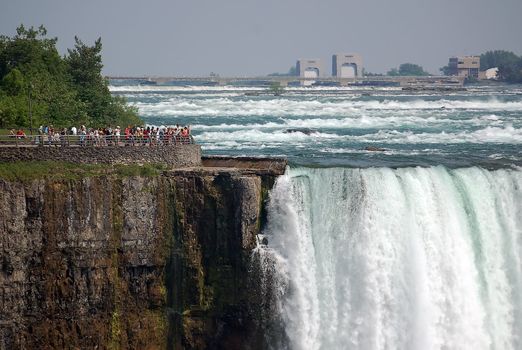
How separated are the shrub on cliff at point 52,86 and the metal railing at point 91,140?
32.0ft

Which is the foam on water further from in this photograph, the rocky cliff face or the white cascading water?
the rocky cliff face

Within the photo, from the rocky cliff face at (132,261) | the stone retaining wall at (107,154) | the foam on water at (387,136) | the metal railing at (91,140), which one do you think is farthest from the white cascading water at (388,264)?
the foam on water at (387,136)

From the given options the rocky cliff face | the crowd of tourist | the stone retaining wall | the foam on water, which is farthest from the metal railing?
the foam on water

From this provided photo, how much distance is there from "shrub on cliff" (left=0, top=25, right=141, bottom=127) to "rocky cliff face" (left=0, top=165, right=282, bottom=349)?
15383 mm

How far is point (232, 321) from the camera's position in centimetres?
4934

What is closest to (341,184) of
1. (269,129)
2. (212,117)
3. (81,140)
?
(81,140)

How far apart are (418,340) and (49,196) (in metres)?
17.0

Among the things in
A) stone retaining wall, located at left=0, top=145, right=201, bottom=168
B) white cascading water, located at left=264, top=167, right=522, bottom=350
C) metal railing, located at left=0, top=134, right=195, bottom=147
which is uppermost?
metal railing, located at left=0, top=134, right=195, bottom=147

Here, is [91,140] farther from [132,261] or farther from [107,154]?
[132,261]

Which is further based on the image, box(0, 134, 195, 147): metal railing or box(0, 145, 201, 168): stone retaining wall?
box(0, 134, 195, 147): metal railing

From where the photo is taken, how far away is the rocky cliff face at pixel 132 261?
152ft

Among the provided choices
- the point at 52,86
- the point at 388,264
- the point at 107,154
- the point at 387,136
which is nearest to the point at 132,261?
the point at 107,154

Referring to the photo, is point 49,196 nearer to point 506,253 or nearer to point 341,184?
point 341,184

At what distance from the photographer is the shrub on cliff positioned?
6312 centimetres
